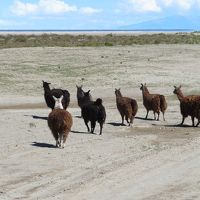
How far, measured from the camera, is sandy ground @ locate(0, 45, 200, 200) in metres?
10.6

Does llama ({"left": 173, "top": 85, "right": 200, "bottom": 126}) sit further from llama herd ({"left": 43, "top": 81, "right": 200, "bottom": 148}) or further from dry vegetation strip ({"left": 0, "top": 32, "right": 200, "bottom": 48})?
dry vegetation strip ({"left": 0, "top": 32, "right": 200, "bottom": 48})

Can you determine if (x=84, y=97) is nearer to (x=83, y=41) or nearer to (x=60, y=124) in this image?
(x=60, y=124)

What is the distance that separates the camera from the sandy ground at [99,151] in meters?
10.6

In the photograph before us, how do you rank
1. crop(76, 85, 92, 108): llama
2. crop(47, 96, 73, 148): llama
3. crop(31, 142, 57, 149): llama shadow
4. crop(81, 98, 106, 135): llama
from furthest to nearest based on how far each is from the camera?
crop(76, 85, 92, 108): llama < crop(81, 98, 106, 135): llama < crop(31, 142, 57, 149): llama shadow < crop(47, 96, 73, 148): llama

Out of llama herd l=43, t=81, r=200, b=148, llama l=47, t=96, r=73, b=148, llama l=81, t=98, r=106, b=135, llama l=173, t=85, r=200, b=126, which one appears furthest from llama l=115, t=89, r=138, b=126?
llama l=47, t=96, r=73, b=148

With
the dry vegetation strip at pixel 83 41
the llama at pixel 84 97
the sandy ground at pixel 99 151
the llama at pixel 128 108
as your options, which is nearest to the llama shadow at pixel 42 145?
the sandy ground at pixel 99 151

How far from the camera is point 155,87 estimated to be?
1190 inches

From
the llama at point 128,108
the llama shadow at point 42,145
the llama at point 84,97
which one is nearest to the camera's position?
the llama shadow at point 42,145

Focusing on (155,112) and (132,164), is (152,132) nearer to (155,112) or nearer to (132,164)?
(155,112)

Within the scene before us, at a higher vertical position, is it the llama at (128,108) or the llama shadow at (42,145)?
the llama at (128,108)

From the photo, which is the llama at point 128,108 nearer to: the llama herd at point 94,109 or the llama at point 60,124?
the llama herd at point 94,109

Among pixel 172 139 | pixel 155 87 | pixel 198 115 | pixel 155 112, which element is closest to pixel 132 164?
pixel 172 139

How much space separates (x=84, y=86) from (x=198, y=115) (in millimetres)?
12433

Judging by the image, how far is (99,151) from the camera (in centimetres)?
1437
